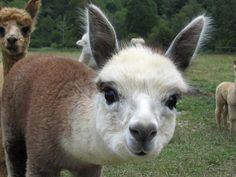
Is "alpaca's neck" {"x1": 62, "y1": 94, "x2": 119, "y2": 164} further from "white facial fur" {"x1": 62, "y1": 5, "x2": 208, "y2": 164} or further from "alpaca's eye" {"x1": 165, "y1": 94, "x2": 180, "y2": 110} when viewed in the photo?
"alpaca's eye" {"x1": 165, "y1": 94, "x2": 180, "y2": 110}

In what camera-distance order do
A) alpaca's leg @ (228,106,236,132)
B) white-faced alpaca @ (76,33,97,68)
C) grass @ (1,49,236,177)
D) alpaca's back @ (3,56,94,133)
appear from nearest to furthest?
1. white-faced alpaca @ (76,33,97,68)
2. alpaca's back @ (3,56,94,133)
3. grass @ (1,49,236,177)
4. alpaca's leg @ (228,106,236,132)

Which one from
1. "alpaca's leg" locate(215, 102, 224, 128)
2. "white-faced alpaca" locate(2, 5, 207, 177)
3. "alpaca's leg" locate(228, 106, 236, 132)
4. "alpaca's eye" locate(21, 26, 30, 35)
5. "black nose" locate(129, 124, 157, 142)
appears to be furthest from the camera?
"alpaca's leg" locate(215, 102, 224, 128)

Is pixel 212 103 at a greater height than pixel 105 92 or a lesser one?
lesser

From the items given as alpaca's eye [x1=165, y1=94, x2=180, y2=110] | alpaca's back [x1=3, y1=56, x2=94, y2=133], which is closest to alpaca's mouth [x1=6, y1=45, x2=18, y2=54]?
alpaca's back [x1=3, y1=56, x2=94, y2=133]

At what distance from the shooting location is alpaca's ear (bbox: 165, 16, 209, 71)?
3.79 meters

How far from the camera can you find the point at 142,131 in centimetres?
312

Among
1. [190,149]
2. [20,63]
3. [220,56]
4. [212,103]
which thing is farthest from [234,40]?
[20,63]

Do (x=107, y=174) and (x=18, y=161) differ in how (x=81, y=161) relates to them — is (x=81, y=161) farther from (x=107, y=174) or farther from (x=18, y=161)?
(x=107, y=174)

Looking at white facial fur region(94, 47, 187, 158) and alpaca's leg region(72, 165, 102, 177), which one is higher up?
white facial fur region(94, 47, 187, 158)

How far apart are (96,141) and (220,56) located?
37.0m

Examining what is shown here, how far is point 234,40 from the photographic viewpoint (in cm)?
4422

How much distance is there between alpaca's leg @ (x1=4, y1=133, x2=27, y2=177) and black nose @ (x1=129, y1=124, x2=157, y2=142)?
207cm

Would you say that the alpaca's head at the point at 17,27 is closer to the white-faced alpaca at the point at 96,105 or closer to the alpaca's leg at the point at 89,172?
the white-faced alpaca at the point at 96,105

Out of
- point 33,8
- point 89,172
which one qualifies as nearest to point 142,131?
point 89,172
